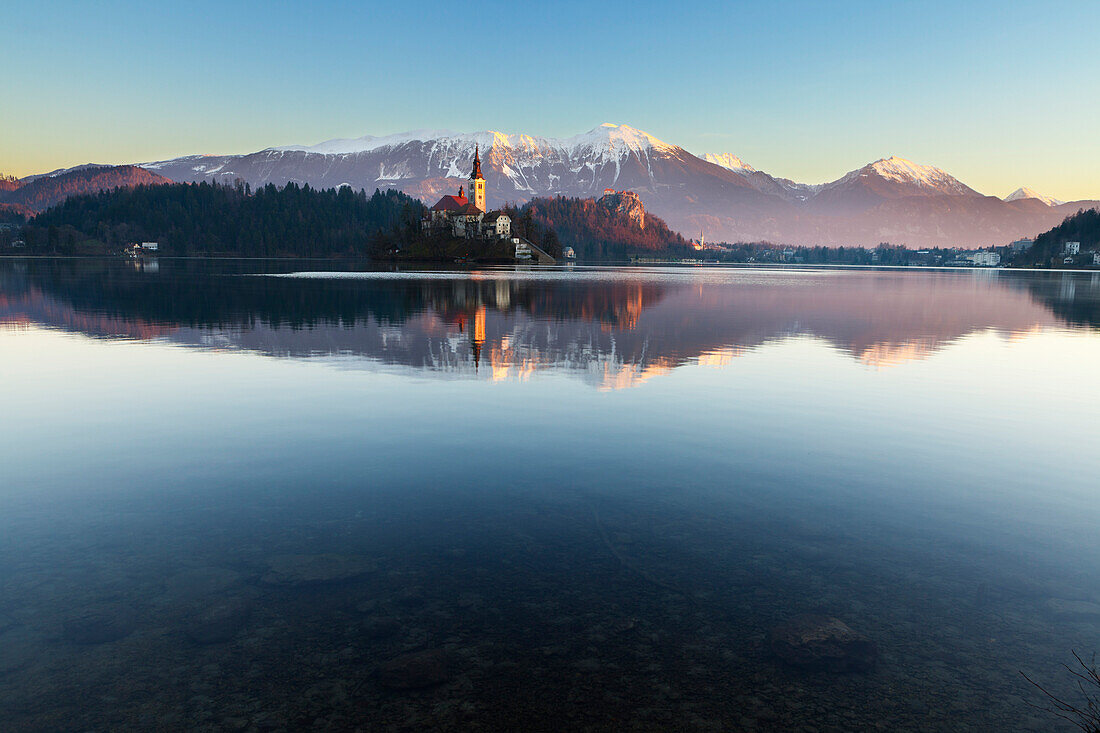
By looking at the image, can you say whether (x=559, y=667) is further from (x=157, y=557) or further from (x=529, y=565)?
(x=157, y=557)

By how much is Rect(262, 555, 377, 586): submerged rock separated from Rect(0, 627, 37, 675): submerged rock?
2724 mm

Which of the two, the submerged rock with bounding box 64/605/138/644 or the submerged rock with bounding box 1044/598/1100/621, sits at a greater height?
the submerged rock with bounding box 64/605/138/644

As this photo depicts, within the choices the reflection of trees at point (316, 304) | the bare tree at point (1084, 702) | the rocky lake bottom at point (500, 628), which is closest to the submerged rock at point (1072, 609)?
the rocky lake bottom at point (500, 628)

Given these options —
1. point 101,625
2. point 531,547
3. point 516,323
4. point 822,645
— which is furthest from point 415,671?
point 516,323

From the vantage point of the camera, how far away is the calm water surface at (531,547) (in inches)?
272

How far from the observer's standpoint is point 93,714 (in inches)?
255

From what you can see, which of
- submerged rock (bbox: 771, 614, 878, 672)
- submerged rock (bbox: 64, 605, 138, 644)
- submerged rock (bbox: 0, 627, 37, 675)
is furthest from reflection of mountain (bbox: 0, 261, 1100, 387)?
submerged rock (bbox: 0, 627, 37, 675)

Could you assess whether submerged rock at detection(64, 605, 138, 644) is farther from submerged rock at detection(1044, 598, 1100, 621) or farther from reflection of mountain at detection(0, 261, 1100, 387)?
reflection of mountain at detection(0, 261, 1100, 387)

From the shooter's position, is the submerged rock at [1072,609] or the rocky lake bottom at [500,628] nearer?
the rocky lake bottom at [500,628]

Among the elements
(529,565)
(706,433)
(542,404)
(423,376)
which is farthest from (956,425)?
(423,376)

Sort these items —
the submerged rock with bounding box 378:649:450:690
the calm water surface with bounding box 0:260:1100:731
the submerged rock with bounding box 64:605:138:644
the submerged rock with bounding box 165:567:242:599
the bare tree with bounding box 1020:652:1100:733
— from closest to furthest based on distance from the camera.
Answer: the bare tree with bounding box 1020:652:1100:733
the calm water surface with bounding box 0:260:1100:731
the submerged rock with bounding box 378:649:450:690
the submerged rock with bounding box 64:605:138:644
the submerged rock with bounding box 165:567:242:599

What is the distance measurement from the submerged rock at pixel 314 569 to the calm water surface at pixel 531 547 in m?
0.06

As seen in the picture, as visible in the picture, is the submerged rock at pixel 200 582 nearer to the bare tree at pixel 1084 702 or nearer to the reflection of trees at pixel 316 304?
the bare tree at pixel 1084 702

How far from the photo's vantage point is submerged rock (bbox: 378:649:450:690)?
705 cm
